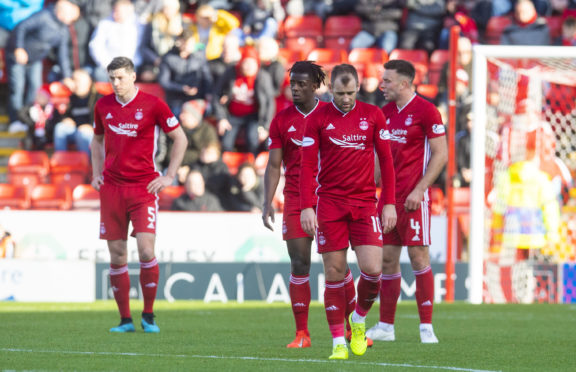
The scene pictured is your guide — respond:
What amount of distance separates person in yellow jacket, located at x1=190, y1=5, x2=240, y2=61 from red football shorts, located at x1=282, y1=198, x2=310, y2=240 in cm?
996

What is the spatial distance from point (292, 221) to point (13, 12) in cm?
1125

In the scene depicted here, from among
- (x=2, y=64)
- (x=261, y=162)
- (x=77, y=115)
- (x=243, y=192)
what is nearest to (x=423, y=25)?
(x=261, y=162)

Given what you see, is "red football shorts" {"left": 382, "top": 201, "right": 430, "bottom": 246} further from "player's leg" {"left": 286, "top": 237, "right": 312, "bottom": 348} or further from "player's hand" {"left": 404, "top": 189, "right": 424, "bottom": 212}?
"player's leg" {"left": 286, "top": 237, "right": 312, "bottom": 348}

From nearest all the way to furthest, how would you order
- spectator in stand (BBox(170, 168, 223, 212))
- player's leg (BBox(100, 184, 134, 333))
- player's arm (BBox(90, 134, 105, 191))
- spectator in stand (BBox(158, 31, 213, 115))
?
player's leg (BBox(100, 184, 134, 333))
player's arm (BBox(90, 134, 105, 191))
spectator in stand (BBox(170, 168, 223, 212))
spectator in stand (BBox(158, 31, 213, 115))

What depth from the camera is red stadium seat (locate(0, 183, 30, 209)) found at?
15406 millimetres

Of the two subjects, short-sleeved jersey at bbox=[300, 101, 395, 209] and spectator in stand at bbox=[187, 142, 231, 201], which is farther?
spectator in stand at bbox=[187, 142, 231, 201]

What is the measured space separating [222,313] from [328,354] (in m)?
4.42

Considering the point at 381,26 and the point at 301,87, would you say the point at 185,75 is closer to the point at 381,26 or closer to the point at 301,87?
the point at 381,26

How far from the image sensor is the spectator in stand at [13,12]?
691 inches

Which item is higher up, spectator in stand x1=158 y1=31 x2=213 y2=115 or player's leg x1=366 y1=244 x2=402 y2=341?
spectator in stand x1=158 y1=31 x2=213 y2=115

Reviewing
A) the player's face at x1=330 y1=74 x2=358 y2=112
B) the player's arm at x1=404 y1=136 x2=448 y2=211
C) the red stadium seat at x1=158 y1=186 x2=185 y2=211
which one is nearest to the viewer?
the player's face at x1=330 y1=74 x2=358 y2=112

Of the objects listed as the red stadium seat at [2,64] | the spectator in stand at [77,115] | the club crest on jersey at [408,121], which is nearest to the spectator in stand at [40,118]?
the spectator in stand at [77,115]

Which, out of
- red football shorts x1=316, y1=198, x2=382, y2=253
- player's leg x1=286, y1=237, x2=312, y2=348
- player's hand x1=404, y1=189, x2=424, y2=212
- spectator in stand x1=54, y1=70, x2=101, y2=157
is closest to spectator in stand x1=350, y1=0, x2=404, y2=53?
spectator in stand x1=54, y1=70, x2=101, y2=157

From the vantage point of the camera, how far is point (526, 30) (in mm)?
17453
